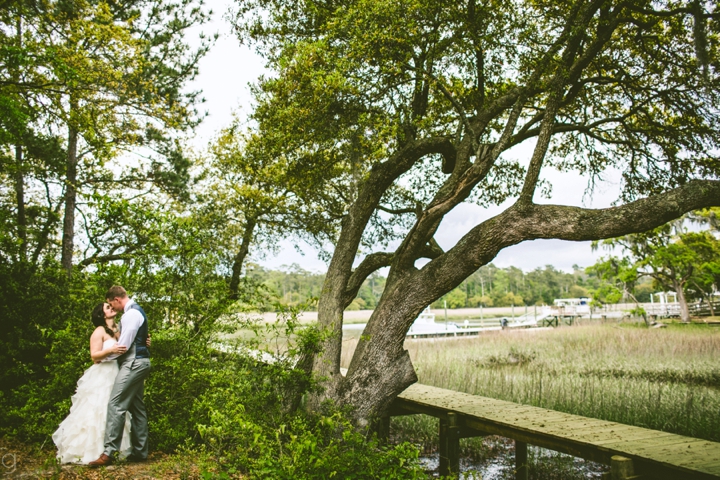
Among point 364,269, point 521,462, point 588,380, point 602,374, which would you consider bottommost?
point 521,462

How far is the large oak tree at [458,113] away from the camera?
24.9 feet

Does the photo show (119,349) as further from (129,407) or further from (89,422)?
(89,422)

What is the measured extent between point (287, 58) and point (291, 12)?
7.49ft

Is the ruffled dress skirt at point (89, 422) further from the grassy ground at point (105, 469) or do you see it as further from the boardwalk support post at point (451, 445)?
the boardwalk support post at point (451, 445)

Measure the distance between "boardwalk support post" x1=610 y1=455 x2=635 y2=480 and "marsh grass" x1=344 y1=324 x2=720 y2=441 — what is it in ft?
12.7

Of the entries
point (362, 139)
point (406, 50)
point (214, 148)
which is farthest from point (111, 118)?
point (406, 50)

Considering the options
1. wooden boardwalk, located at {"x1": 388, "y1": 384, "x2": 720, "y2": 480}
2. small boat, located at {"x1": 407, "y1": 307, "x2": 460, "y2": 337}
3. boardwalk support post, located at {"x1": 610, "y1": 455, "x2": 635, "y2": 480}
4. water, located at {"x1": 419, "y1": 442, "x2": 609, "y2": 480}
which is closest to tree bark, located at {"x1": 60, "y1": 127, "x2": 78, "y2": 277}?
wooden boardwalk, located at {"x1": 388, "y1": 384, "x2": 720, "y2": 480}

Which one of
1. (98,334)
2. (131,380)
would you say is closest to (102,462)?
(131,380)

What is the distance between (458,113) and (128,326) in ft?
22.0

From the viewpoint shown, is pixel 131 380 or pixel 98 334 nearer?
pixel 131 380

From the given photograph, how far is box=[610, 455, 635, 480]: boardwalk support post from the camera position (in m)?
5.23

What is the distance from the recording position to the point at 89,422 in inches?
215

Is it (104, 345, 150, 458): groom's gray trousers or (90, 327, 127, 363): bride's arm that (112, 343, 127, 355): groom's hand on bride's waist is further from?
(104, 345, 150, 458): groom's gray trousers

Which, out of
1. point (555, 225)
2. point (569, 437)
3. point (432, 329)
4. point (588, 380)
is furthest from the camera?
point (432, 329)
